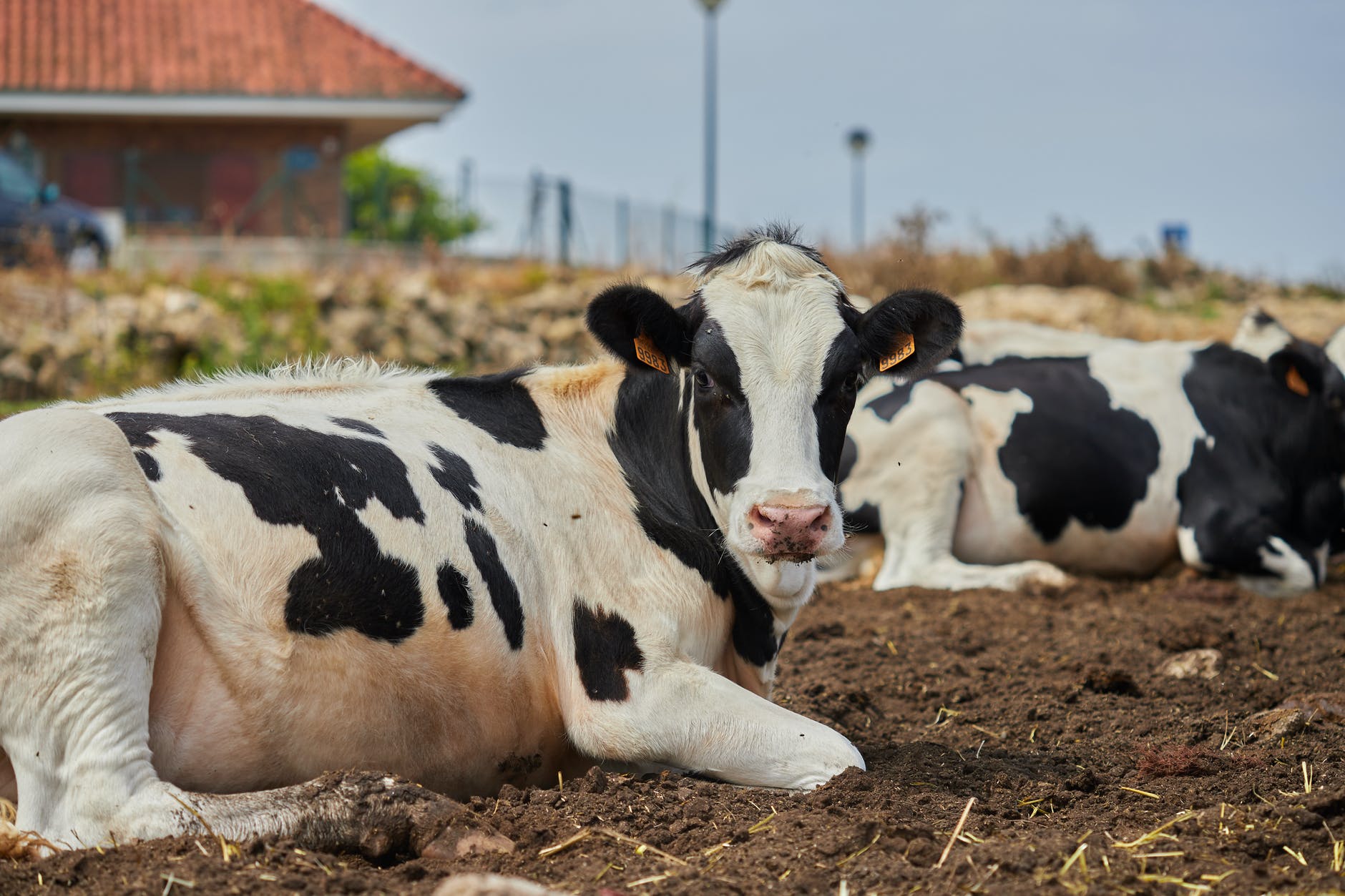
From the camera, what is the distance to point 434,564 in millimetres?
4289

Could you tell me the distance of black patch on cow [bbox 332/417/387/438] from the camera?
461 cm

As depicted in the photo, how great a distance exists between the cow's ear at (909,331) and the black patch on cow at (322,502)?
5.86 ft

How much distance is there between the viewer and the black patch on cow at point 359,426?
461 centimetres

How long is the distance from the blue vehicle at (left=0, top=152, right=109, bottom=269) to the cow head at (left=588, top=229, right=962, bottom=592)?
17522 millimetres

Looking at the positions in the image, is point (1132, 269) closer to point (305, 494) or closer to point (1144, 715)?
point (1144, 715)

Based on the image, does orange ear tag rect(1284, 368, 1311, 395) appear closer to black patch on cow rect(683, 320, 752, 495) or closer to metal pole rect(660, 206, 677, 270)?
black patch on cow rect(683, 320, 752, 495)

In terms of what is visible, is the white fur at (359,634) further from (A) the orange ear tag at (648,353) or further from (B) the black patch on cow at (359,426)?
(A) the orange ear tag at (648,353)

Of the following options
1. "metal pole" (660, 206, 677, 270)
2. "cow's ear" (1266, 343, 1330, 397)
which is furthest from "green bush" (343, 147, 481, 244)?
"cow's ear" (1266, 343, 1330, 397)

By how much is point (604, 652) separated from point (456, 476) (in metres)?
0.79

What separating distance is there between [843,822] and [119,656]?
2.04 metres

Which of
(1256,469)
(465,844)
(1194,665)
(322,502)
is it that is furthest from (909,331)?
(1256,469)

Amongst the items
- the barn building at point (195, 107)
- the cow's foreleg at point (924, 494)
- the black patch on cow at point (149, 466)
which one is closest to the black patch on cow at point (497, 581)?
the black patch on cow at point (149, 466)

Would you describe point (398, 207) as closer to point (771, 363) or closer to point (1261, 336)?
point (1261, 336)

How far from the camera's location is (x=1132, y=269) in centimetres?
2567
